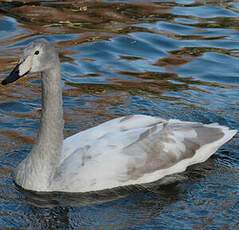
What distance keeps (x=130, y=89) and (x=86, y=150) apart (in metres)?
3.43

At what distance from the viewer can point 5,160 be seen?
9234 mm

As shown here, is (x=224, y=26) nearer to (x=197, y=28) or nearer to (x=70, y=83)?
(x=197, y=28)

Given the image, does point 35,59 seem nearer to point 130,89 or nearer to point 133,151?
point 133,151

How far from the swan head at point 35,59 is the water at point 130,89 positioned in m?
1.20

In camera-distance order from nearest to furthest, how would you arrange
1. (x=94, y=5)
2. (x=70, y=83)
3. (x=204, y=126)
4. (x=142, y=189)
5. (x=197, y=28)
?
(x=142, y=189), (x=204, y=126), (x=70, y=83), (x=197, y=28), (x=94, y=5)

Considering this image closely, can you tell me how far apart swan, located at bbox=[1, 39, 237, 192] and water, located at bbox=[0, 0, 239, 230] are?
15 centimetres

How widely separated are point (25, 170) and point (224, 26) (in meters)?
7.79

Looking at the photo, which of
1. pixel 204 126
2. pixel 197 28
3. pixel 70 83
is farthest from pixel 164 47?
pixel 204 126

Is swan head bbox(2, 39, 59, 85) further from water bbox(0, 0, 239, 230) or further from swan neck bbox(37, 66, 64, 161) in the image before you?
water bbox(0, 0, 239, 230)

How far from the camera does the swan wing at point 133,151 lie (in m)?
8.44

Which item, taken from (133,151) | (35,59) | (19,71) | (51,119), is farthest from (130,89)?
(19,71)

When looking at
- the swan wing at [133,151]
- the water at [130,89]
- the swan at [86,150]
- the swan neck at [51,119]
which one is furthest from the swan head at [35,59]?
the water at [130,89]

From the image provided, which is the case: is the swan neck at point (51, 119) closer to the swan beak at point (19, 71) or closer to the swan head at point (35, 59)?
the swan head at point (35, 59)

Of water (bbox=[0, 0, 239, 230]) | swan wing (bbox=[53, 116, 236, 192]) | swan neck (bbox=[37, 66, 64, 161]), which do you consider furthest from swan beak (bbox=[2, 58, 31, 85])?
water (bbox=[0, 0, 239, 230])
